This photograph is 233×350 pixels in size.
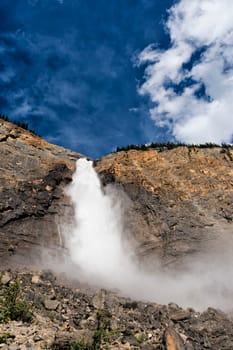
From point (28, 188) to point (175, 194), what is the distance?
9.06 m

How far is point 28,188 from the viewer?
71.6 ft

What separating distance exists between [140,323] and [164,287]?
597 centimetres

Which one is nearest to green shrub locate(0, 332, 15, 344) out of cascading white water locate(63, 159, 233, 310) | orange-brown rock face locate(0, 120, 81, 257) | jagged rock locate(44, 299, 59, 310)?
jagged rock locate(44, 299, 59, 310)

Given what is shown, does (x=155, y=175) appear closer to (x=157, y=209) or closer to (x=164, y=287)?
(x=157, y=209)

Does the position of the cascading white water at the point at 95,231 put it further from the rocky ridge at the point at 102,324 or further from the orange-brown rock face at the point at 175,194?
the rocky ridge at the point at 102,324

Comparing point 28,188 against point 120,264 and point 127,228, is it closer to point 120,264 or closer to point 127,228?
point 127,228

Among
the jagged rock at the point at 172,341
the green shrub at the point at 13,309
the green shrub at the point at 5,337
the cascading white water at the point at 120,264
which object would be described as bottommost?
the jagged rock at the point at 172,341

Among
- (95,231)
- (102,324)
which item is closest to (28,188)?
(95,231)

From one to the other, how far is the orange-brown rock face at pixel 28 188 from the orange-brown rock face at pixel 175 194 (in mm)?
3887

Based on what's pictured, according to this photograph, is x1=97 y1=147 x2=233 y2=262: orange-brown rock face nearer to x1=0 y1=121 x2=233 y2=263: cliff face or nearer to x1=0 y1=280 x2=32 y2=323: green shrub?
x1=0 y1=121 x2=233 y2=263: cliff face

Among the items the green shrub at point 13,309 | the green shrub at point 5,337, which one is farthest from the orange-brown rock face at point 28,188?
the green shrub at point 5,337

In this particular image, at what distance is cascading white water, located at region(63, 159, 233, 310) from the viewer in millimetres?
16855

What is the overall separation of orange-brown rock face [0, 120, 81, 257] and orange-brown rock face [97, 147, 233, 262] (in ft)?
12.8

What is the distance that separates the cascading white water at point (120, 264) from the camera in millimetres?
16855
